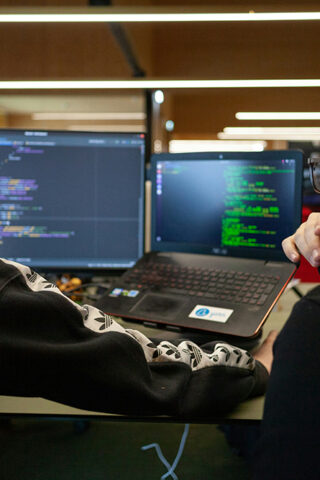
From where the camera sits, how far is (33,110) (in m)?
8.46

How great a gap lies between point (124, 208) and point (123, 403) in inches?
26.8

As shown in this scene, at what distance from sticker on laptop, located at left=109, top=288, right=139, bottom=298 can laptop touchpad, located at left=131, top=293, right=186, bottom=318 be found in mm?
29

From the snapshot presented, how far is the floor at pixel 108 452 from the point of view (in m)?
1.48

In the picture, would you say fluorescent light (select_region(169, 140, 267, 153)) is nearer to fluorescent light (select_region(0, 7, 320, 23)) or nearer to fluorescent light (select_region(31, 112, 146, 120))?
fluorescent light (select_region(31, 112, 146, 120))

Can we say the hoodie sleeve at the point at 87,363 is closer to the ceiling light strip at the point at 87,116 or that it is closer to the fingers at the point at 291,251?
the fingers at the point at 291,251

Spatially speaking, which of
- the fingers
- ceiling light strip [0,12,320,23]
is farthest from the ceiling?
the fingers

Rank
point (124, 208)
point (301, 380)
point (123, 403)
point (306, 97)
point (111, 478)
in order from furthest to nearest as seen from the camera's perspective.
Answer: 1. point (306, 97)
2. point (111, 478)
3. point (124, 208)
4. point (123, 403)
5. point (301, 380)

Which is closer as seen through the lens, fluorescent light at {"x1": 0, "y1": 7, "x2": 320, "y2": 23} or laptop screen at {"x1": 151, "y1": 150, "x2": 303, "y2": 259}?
laptop screen at {"x1": 151, "y1": 150, "x2": 303, "y2": 259}

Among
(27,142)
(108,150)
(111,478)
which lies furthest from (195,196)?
(111,478)

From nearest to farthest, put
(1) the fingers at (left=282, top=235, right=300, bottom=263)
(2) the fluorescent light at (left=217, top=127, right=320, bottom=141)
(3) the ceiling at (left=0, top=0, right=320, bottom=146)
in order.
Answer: (1) the fingers at (left=282, top=235, right=300, bottom=263), (3) the ceiling at (left=0, top=0, right=320, bottom=146), (2) the fluorescent light at (left=217, top=127, right=320, bottom=141)

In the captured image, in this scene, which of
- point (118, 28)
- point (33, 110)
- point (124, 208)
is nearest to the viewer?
point (124, 208)

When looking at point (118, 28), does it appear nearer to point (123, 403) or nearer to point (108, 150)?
point (108, 150)

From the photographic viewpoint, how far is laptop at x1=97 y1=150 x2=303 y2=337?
0.83 metres

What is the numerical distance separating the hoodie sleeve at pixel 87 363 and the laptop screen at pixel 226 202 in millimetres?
439
